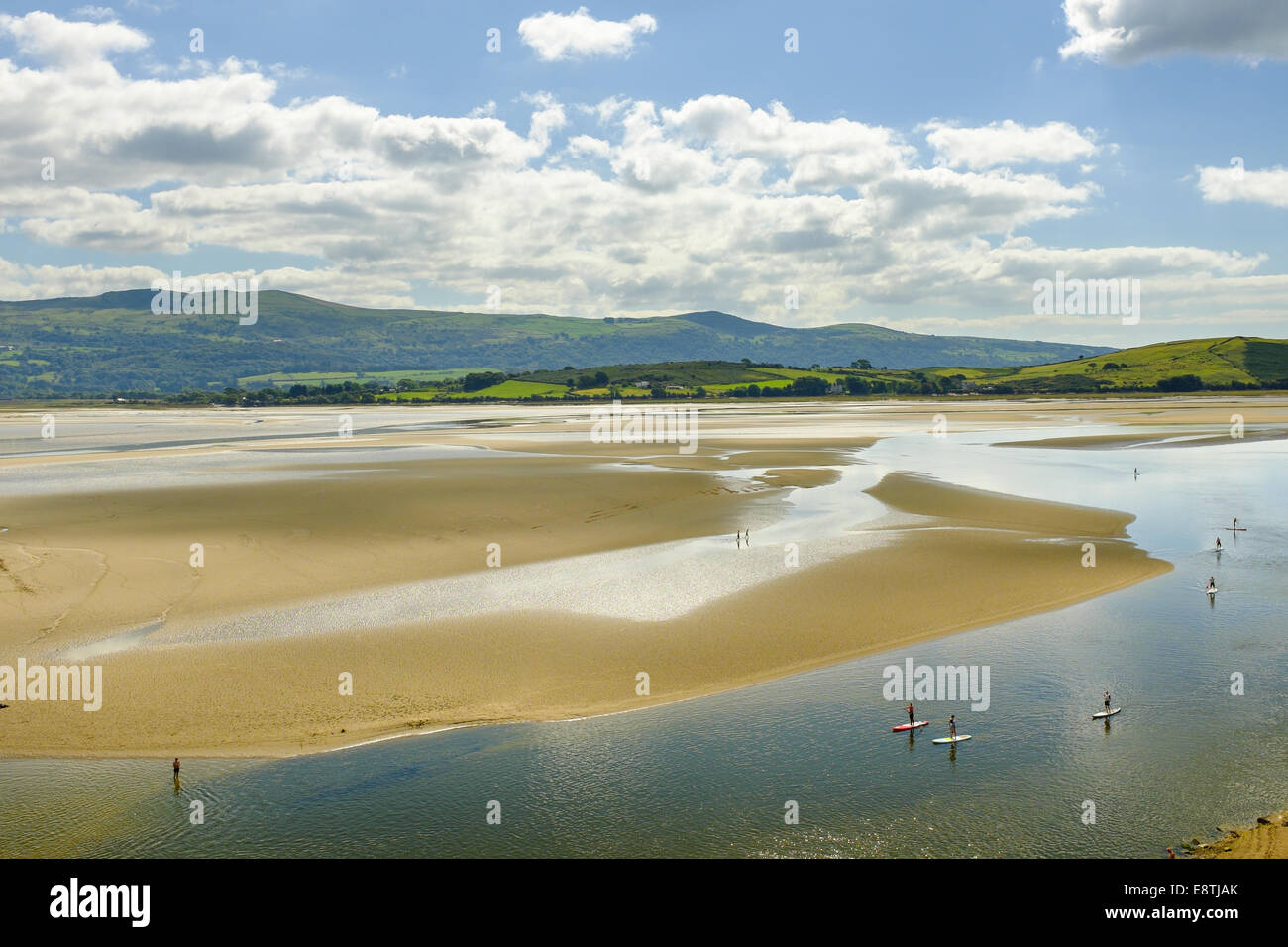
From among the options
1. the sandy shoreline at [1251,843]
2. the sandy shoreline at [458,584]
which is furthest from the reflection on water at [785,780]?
the sandy shoreline at [458,584]

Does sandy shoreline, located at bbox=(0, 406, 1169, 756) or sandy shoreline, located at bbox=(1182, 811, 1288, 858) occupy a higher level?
sandy shoreline, located at bbox=(0, 406, 1169, 756)

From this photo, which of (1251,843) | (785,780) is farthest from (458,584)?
(1251,843)

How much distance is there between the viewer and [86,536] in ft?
118

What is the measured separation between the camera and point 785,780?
1650cm

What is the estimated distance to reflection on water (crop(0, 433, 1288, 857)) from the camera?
46.9 feet

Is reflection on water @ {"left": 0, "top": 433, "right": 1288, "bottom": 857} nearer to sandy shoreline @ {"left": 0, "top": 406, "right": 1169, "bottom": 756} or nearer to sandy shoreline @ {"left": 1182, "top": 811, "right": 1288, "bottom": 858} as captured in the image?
sandy shoreline @ {"left": 1182, "top": 811, "right": 1288, "bottom": 858}

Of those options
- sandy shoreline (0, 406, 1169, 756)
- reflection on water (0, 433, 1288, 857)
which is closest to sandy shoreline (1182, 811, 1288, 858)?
reflection on water (0, 433, 1288, 857)

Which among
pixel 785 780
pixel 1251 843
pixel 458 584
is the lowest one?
pixel 785 780

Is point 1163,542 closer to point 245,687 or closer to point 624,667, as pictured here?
point 624,667

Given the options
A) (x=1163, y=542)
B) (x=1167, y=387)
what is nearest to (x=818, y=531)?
(x=1163, y=542)

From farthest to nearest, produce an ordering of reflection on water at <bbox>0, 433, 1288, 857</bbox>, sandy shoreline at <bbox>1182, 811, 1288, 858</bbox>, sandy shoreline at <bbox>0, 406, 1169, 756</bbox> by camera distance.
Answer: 1. sandy shoreline at <bbox>0, 406, 1169, 756</bbox>
2. reflection on water at <bbox>0, 433, 1288, 857</bbox>
3. sandy shoreline at <bbox>1182, 811, 1288, 858</bbox>

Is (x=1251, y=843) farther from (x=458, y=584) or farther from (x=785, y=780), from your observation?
(x=458, y=584)

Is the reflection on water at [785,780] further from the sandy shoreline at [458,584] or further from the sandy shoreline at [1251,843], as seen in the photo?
the sandy shoreline at [458,584]

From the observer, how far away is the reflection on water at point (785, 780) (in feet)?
46.9
